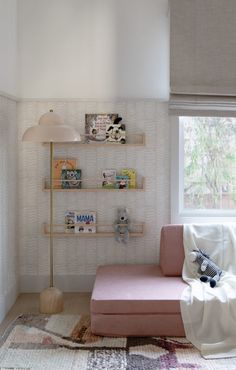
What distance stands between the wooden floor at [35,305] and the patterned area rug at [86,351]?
0.82ft

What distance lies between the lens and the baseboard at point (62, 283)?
3.96m

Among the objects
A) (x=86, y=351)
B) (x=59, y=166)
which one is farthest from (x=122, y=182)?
(x=86, y=351)

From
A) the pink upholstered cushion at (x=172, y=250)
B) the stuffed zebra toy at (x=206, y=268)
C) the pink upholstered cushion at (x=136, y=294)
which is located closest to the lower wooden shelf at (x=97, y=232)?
the pink upholstered cushion at (x=172, y=250)

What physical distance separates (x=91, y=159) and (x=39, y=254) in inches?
36.7

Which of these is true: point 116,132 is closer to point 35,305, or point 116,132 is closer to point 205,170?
point 205,170

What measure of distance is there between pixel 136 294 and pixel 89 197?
113cm

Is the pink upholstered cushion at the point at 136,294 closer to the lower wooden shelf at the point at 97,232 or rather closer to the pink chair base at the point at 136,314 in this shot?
the pink chair base at the point at 136,314

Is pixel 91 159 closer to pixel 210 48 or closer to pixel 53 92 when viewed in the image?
pixel 53 92

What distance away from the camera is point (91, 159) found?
389cm

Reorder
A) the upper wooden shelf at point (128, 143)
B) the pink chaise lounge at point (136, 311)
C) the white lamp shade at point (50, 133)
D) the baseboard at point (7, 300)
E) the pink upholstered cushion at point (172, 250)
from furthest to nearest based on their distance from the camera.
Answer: the upper wooden shelf at point (128, 143) → the pink upholstered cushion at point (172, 250) → the baseboard at point (7, 300) → the white lamp shade at point (50, 133) → the pink chaise lounge at point (136, 311)

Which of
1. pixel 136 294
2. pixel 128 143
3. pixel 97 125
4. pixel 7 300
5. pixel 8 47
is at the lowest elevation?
pixel 7 300

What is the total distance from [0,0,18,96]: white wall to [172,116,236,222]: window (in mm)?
1419

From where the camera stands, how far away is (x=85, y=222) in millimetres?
3895

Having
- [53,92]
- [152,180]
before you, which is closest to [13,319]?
[152,180]
